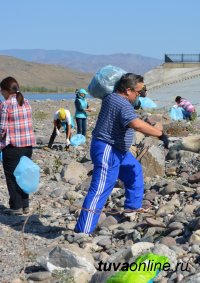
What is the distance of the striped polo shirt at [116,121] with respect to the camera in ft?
19.9

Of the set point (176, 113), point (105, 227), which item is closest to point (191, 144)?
point (105, 227)

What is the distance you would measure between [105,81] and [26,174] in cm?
126

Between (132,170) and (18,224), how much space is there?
1.44 meters

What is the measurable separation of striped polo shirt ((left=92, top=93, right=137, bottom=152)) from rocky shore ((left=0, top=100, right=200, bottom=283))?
2.71 ft

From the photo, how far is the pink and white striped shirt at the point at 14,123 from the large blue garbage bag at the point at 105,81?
2.51ft

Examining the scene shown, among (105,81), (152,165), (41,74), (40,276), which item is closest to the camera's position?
(40,276)

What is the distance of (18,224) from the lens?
719 cm

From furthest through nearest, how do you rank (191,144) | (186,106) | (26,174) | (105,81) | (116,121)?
(186,106)
(191,144)
(26,174)
(105,81)
(116,121)

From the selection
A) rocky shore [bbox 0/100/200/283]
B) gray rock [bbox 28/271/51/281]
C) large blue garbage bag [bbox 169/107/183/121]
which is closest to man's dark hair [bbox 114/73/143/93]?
rocky shore [bbox 0/100/200/283]

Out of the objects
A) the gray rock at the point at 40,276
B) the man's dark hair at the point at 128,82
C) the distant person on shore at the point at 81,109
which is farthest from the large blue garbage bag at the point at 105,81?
the distant person on shore at the point at 81,109

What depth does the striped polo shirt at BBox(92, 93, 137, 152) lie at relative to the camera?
6078mm

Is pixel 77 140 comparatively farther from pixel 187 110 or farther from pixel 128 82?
pixel 128 82

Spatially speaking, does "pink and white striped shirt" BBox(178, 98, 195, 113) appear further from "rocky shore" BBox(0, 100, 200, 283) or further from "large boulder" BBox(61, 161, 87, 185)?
"large boulder" BBox(61, 161, 87, 185)

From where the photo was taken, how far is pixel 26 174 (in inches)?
279
